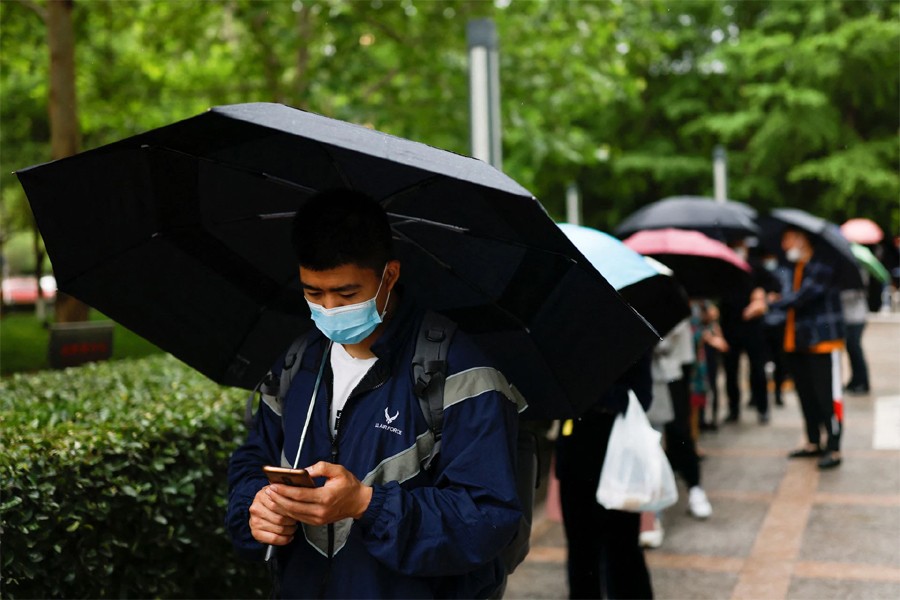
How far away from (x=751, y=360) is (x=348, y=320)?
9040mm

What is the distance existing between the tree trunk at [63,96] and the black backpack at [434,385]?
7379 mm

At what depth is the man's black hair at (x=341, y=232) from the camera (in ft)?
7.79

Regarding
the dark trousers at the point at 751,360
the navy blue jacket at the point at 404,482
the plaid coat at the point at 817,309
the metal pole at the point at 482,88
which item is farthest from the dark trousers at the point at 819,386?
the navy blue jacket at the point at 404,482

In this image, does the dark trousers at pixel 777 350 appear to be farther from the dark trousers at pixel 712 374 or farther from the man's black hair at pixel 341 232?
the man's black hair at pixel 341 232

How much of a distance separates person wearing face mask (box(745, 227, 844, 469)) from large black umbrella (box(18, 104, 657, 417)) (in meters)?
5.98

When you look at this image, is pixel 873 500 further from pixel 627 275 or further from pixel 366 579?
pixel 366 579

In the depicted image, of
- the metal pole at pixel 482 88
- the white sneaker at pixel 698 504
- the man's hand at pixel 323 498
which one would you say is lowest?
the white sneaker at pixel 698 504

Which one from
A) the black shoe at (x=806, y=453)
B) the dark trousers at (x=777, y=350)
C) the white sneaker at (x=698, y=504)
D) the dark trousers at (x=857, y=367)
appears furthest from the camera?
the dark trousers at (x=857, y=367)

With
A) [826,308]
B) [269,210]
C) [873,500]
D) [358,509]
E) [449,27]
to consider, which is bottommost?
[873,500]

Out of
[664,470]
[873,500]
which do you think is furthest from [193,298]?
[873,500]

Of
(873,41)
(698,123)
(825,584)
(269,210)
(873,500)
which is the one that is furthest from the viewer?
(698,123)

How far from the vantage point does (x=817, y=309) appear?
828 centimetres

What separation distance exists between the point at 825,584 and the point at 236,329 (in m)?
3.76

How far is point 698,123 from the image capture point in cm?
2745
